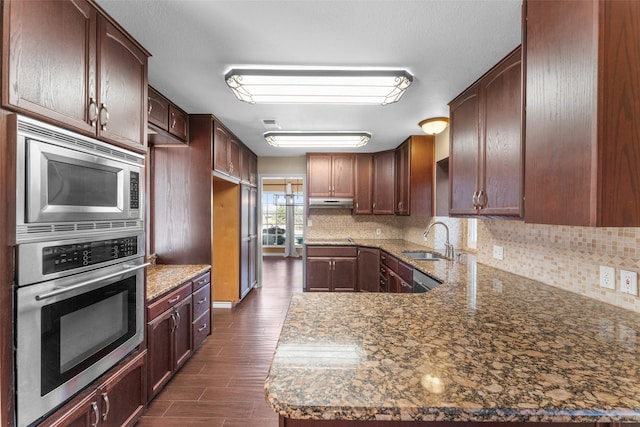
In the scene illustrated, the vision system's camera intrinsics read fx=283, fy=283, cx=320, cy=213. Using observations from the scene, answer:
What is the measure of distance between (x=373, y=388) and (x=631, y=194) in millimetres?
978

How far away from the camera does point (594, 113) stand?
0.87 meters

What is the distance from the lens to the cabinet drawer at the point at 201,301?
8.74 feet

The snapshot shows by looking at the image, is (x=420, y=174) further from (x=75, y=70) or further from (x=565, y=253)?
(x=75, y=70)

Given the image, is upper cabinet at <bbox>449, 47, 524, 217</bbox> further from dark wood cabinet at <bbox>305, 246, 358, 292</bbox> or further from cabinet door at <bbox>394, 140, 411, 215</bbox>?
dark wood cabinet at <bbox>305, 246, 358, 292</bbox>

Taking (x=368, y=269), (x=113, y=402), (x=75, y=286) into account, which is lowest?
(x=113, y=402)

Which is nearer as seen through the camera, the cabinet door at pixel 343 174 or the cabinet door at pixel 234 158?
the cabinet door at pixel 234 158

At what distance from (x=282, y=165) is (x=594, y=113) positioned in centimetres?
445

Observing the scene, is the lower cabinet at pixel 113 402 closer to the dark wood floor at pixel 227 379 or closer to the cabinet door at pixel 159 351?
the cabinet door at pixel 159 351

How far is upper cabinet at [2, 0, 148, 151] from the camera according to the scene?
1035 mm

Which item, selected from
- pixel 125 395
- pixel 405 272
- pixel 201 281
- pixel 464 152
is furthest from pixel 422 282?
pixel 125 395

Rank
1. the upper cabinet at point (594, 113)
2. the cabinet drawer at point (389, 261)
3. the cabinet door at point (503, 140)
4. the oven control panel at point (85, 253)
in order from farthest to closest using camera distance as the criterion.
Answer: the cabinet drawer at point (389, 261), the cabinet door at point (503, 140), the oven control panel at point (85, 253), the upper cabinet at point (594, 113)

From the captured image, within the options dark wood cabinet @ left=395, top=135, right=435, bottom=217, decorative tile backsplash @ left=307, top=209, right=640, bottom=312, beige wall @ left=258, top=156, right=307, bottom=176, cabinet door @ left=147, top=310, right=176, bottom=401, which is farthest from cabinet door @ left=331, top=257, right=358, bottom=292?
cabinet door @ left=147, top=310, right=176, bottom=401

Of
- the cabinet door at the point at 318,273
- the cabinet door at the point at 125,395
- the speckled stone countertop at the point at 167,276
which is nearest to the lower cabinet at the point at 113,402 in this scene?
the cabinet door at the point at 125,395

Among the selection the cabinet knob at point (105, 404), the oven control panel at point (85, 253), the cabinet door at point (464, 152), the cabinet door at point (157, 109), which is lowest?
the cabinet knob at point (105, 404)
